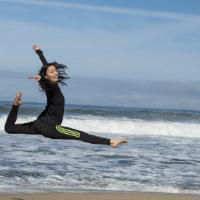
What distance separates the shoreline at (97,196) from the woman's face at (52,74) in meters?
2.03

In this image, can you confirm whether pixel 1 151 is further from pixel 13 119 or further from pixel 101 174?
pixel 13 119

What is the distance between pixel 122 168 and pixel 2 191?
394cm

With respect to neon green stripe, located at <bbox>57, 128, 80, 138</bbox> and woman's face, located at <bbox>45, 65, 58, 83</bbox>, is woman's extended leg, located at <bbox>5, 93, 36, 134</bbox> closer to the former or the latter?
neon green stripe, located at <bbox>57, 128, 80, 138</bbox>

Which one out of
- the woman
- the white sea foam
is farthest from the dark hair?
the white sea foam

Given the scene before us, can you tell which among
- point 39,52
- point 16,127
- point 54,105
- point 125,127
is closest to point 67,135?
point 54,105

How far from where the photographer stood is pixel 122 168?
1328cm

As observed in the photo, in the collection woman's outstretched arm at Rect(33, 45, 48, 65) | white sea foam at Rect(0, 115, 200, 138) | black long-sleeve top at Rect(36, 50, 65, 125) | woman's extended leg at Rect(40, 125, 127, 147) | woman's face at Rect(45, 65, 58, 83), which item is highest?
white sea foam at Rect(0, 115, 200, 138)

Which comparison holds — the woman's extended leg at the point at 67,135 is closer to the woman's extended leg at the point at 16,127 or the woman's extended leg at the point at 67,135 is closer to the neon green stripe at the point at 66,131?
the neon green stripe at the point at 66,131

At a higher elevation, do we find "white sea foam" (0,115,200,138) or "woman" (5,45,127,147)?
"white sea foam" (0,115,200,138)

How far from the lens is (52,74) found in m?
8.66

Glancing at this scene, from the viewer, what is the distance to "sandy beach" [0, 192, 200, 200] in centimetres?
945

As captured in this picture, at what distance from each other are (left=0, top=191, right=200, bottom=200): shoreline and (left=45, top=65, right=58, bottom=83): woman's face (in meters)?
2.03

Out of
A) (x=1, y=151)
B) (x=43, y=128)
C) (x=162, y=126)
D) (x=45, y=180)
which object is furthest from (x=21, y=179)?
(x=162, y=126)

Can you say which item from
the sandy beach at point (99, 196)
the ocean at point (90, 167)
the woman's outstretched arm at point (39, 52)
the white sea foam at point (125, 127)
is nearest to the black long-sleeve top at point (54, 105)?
the woman's outstretched arm at point (39, 52)
